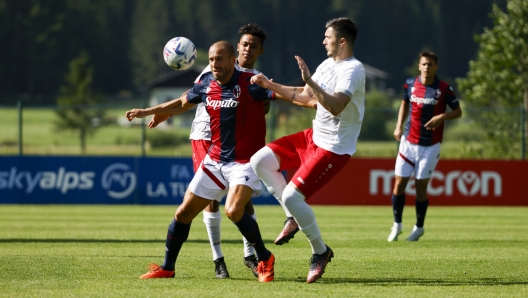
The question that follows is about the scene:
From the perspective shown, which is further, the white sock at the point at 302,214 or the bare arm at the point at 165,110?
the bare arm at the point at 165,110

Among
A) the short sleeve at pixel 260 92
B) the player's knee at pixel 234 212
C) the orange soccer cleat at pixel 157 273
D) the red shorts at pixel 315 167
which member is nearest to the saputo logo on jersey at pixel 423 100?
the red shorts at pixel 315 167

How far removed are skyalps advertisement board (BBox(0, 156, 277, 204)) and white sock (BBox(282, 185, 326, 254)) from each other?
12040mm

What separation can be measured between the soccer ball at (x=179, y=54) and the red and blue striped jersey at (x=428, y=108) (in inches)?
178

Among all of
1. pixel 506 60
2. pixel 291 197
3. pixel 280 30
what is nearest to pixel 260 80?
pixel 291 197

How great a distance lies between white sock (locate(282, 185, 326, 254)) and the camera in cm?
758

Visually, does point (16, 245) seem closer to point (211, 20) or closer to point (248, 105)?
point (248, 105)

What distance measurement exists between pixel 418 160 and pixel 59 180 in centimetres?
1063

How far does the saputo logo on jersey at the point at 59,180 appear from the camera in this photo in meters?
19.8

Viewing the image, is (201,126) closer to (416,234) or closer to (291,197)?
(291,197)

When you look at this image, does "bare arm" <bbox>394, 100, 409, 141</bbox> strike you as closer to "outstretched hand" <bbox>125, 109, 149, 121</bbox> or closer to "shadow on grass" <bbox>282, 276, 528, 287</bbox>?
"shadow on grass" <bbox>282, 276, 528, 287</bbox>

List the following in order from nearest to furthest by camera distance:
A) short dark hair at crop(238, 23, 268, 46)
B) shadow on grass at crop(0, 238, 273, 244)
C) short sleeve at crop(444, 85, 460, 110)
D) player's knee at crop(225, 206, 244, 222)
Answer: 1. player's knee at crop(225, 206, 244, 222)
2. short dark hair at crop(238, 23, 268, 46)
3. shadow on grass at crop(0, 238, 273, 244)
4. short sleeve at crop(444, 85, 460, 110)

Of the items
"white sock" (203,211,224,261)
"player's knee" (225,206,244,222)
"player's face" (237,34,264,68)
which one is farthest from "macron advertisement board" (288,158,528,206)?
"player's knee" (225,206,244,222)

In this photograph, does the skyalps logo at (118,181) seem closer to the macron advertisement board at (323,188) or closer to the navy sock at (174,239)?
the macron advertisement board at (323,188)

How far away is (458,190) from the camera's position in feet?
65.0
